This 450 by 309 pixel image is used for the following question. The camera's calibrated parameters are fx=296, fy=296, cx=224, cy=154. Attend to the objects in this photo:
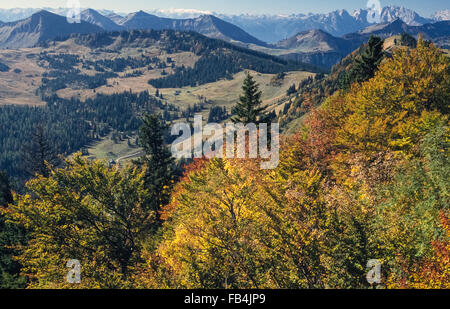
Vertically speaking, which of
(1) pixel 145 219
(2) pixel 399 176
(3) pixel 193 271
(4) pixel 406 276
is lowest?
(1) pixel 145 219

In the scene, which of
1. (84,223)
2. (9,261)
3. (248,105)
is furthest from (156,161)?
(9,261)

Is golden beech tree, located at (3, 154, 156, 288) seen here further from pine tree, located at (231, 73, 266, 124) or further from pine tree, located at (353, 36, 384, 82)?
pine tree, located at (353, 36, 384, 82)

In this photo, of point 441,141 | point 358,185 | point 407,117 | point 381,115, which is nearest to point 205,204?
point 358,185

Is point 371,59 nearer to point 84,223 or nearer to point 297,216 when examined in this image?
point 297,216

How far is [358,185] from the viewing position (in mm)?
31109

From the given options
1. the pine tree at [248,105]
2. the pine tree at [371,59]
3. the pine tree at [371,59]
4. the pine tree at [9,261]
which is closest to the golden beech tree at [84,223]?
the pine tree at [9,261]

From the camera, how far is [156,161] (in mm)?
59781

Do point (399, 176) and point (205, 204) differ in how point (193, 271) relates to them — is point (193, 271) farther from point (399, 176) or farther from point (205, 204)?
point (399, 176)

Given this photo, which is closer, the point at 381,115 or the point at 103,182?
the point at 103,182

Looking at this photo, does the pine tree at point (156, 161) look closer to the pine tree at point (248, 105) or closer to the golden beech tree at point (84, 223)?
the golden beech tree at point (84, 223)

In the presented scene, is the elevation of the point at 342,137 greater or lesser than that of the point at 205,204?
greater
